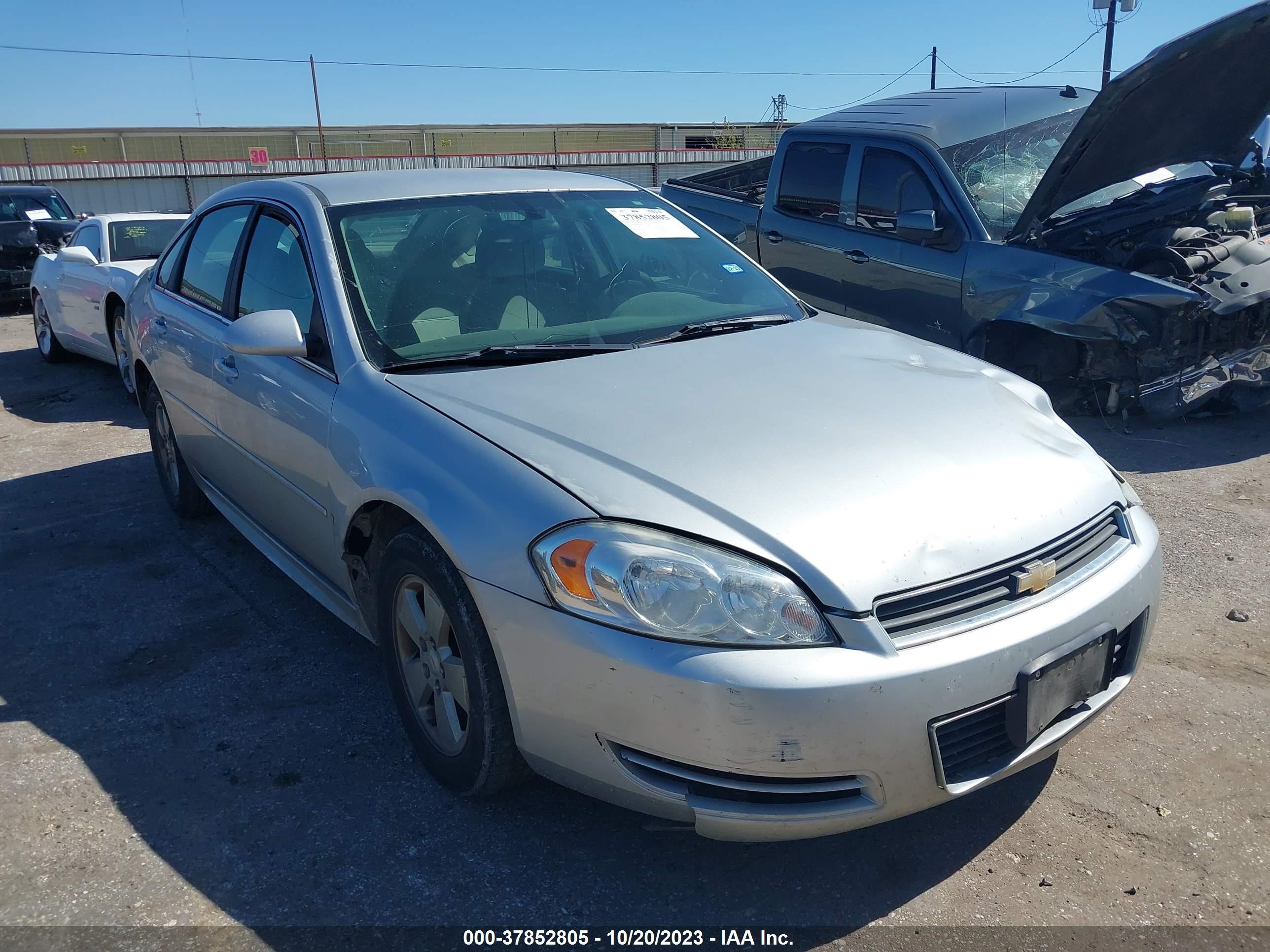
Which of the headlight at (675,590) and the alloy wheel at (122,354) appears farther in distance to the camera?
the alloy wheel at (122,354)

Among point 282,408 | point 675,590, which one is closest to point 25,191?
point 282,408

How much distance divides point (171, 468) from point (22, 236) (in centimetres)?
1056

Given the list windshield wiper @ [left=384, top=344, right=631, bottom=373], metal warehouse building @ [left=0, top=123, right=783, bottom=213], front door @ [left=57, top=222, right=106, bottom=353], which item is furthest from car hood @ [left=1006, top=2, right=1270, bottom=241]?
metal warehouse building @ [left=0, top=123, right=783, bottom=213]

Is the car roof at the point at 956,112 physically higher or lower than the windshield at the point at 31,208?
higher

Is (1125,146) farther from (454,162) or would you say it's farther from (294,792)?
(454,162)

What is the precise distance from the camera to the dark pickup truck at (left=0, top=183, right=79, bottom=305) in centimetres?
1326

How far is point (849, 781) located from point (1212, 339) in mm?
4650

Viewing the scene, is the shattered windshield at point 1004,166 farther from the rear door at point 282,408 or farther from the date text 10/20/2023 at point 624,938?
the date text 10/20/2023 at point 624,938

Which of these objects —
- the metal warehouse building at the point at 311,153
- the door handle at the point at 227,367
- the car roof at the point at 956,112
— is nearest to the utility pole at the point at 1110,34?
the metal warehouse building at the point at 311,153

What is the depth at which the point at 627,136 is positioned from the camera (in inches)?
1690

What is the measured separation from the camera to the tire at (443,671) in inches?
95.6

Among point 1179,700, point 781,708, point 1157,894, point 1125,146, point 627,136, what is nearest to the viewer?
point 781,708

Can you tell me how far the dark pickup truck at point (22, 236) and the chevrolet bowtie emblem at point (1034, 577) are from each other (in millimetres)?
14122

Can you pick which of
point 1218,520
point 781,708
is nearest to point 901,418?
point 781,708
